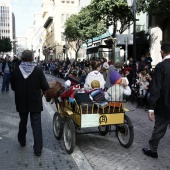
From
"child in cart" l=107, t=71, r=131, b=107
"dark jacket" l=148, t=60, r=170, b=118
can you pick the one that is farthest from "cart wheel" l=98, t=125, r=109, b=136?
"dark jacket" l=148, t=60, r=170, b=118

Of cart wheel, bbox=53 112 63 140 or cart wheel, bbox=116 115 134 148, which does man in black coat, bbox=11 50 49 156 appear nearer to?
cart wheel, bbox=53 112 63 140

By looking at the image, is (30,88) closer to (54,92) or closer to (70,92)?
(54,92)

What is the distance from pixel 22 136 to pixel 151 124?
3658 mm

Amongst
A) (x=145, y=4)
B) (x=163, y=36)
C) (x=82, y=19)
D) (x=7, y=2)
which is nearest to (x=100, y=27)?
(x=82, y=19)

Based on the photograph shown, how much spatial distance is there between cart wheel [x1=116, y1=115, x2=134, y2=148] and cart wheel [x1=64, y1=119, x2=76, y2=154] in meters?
1.04

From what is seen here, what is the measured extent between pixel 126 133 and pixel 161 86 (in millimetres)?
1443

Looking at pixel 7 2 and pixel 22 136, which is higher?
pixel 7 2

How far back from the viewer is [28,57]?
5.22 meters

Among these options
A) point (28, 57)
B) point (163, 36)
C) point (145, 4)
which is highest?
point (145, 4)

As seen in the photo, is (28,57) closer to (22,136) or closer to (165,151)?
(22,136)

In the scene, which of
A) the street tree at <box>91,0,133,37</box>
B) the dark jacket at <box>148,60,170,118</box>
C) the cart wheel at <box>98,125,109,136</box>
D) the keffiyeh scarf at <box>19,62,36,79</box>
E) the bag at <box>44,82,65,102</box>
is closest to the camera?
the dark jacket at <box>148,60,170,118</box>

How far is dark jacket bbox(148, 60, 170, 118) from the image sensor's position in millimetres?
4652

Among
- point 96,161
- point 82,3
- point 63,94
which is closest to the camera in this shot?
point 96,161

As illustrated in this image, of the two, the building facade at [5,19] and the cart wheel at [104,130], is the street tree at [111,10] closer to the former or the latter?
the cart wheel at [104,130]
